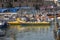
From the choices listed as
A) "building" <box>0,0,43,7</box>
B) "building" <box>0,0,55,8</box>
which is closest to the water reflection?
"building" <box>0,0,43,7</box>

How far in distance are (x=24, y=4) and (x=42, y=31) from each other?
1381 inches

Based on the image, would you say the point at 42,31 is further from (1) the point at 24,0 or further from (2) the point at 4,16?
(1) the point at 24,0

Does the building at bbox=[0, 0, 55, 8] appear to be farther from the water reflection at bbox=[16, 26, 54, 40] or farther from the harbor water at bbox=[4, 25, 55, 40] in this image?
the water reflection at bbox=[16, 26, 54, 40]

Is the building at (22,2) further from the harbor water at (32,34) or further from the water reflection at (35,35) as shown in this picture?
the water reflection at (35,35)

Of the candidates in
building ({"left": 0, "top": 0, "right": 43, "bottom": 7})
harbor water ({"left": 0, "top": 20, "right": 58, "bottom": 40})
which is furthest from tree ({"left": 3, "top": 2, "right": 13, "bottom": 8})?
harbor water ({"left": 0, "top": 20, "right": 58, "bottom": 40})

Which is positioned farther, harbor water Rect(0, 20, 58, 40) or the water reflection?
the water reflection

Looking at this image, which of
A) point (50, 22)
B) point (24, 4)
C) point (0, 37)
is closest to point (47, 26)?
point (50, 22)

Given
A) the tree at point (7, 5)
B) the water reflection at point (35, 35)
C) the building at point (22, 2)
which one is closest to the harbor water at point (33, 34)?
the water reflection at point (35, 35)

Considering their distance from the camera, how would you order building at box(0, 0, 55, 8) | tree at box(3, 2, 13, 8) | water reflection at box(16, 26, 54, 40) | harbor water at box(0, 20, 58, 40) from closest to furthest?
harbor water at box(0, 20, 58, 40) < water reflection at box(16, 26, 54, 40) < tree at box(3, 2, 13, 8) < building at box(0, 0, 55, 8)

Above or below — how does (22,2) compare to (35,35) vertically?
above

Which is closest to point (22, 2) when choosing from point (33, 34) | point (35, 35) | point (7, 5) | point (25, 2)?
point (25, 2)

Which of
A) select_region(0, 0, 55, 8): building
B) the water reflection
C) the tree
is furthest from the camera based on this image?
select_region(0, 0, 55, 8): building

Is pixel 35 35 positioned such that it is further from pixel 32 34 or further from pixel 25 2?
pixel 25 2

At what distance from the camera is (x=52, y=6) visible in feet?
269
